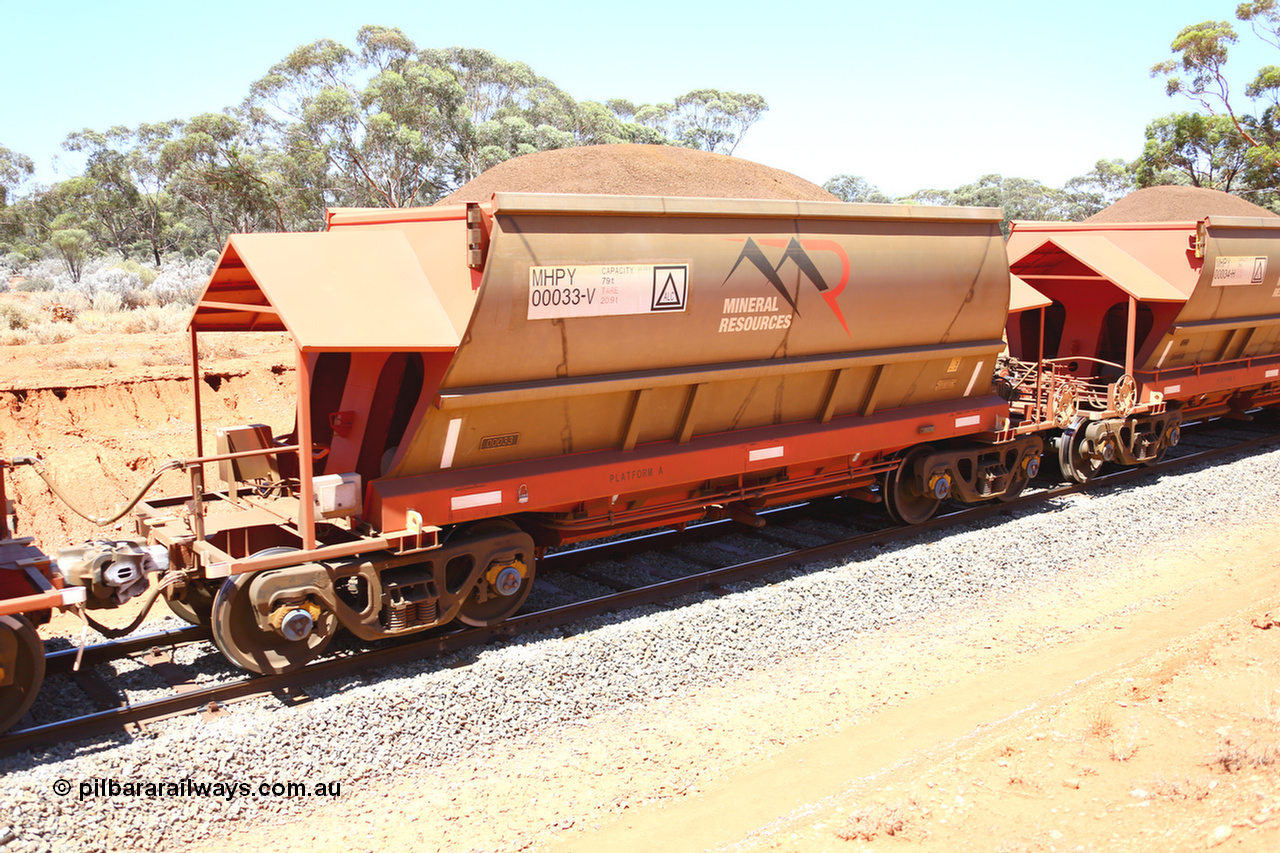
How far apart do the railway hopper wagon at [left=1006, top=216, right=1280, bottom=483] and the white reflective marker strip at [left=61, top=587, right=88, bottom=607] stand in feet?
34.4

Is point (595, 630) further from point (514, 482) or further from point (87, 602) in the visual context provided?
point (87, 602)

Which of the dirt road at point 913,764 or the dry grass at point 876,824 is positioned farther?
the dirt road at point 913,764

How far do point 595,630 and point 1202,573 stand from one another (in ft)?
22.3

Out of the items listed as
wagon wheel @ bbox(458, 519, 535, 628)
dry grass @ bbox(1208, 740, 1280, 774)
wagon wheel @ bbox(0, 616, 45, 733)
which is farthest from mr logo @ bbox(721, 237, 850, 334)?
wagon wheel @ bbox(0, 616, 45, 733)

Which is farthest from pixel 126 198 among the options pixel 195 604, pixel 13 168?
pixel 195 604

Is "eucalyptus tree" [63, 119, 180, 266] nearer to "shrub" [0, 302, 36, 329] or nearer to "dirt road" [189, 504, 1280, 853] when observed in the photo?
"shrub" [0, 302, 36, 329]

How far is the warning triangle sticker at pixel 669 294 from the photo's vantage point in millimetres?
7930

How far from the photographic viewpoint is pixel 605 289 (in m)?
7.61

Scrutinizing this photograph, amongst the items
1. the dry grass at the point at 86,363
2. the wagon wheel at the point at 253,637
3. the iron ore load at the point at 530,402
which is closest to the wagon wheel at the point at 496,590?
the iron ore load at the point at 530,402

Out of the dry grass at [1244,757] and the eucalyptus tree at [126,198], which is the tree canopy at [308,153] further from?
the dry grass at [1244,757]

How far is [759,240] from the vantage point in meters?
8.57

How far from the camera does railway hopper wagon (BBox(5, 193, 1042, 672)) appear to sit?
6.81 m

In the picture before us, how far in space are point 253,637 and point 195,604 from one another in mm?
1137

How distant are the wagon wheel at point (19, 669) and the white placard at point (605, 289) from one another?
3979 mm
